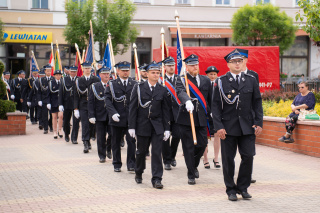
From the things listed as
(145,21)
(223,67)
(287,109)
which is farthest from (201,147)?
(145,21)

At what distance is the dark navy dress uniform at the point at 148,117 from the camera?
8859mm

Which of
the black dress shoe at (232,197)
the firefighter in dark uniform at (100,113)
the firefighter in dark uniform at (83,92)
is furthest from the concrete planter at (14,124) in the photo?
the black dress shoe at (232,197)

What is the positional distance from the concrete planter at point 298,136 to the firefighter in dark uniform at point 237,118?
Answer: 14.8 feet

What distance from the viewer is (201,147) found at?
30.2 ft

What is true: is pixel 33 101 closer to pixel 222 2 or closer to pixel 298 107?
pixel 298 107

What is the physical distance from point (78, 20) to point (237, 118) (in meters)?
21.4

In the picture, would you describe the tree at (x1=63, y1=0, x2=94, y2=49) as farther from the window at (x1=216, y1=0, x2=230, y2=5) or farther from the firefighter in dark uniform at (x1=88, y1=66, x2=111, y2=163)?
the firefighter in dark uniform at (x1=88, y1=66, x2=111, y2=163)

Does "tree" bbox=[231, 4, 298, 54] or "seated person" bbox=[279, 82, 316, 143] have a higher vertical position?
"tree" bbox=[231, 4, 298, 54]

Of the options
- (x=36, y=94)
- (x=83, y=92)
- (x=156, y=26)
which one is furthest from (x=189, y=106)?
(x=156, y=26)

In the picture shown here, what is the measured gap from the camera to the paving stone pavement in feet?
24.1

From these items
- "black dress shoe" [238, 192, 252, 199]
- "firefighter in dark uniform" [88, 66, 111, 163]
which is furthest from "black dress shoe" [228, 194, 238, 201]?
"firefighter in dark uniform" [88, 66, 111, 163]

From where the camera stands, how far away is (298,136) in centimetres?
1260

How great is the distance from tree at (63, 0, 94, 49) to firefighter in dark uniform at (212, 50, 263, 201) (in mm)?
20696

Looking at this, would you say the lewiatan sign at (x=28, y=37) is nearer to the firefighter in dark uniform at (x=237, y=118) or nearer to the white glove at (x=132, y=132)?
the white glove at (x=132, y=132)
